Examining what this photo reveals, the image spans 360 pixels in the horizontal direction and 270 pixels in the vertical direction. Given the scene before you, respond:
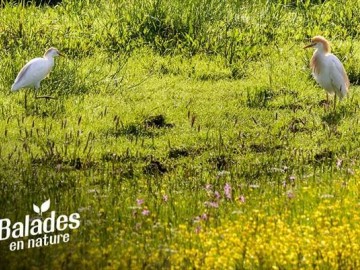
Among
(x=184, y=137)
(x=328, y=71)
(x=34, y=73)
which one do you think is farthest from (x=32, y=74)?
(x=328, y=71)

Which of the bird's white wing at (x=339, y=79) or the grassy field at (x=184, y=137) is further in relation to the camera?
the bird's white wing at (x=339, y=79)

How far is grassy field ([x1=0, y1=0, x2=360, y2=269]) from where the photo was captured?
23.7 feet

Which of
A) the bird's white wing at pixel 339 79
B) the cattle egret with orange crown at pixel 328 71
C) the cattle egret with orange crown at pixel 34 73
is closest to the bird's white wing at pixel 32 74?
the cattle egret with orange crown at pixel 34 73

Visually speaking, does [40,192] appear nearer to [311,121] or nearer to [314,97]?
[311,121]

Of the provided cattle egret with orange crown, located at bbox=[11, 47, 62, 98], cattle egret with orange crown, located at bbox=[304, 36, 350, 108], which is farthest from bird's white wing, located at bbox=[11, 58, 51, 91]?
cattle egret with orange crown, located at bbox=[304, 36, 350, 108]

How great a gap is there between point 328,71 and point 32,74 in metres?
3.36

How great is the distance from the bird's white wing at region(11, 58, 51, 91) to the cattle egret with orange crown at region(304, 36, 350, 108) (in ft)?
10.2

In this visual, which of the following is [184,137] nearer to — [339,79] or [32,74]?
[32,74]

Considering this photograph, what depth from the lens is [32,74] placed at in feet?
37.5

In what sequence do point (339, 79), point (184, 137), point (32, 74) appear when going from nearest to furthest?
point (184, 137)
point (32, 74)
point (339, 79)

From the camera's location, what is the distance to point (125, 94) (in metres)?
12.2

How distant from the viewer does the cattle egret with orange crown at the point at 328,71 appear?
38.6ft

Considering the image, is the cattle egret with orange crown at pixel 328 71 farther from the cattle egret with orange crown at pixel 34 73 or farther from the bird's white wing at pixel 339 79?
the cattle egret with orange crown at pixel 34 73

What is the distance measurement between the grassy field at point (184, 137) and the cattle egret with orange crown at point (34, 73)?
22cm
